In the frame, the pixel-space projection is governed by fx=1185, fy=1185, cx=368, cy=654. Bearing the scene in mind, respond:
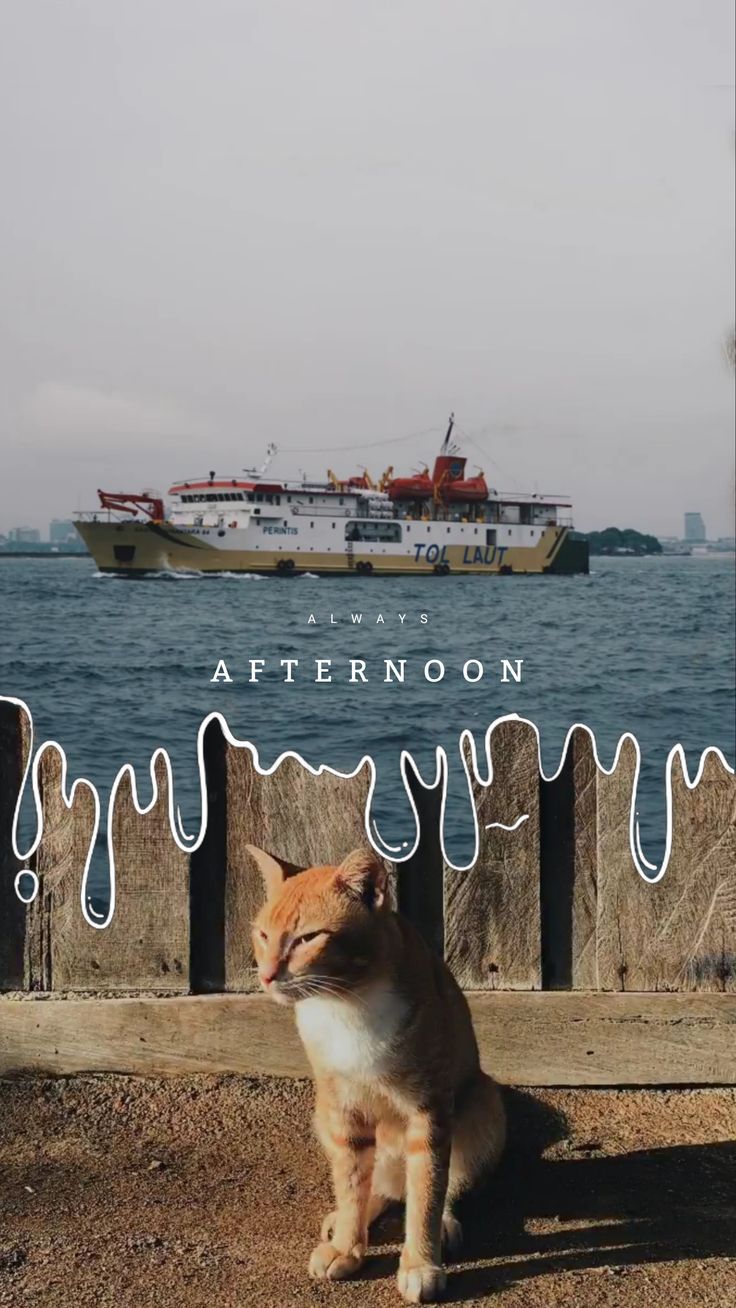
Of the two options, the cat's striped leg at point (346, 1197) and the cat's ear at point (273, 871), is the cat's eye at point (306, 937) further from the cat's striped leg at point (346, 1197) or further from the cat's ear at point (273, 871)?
the cat's striped leg at point (346, 1197)

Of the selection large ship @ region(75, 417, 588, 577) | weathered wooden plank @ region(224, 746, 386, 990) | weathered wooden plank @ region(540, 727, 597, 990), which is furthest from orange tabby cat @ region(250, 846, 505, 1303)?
large ship @ region(75, 417, 588, 577)

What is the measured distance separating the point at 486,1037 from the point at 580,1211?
0.59 meters

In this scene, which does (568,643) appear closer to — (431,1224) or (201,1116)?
(201,1116)

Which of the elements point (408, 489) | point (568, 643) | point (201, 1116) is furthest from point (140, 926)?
point (408, 489)

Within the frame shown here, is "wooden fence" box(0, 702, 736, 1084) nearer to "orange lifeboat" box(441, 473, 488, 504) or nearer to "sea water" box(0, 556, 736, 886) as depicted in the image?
"sea water" box(0, 556, 736, 886)

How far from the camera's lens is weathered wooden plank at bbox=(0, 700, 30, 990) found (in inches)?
130

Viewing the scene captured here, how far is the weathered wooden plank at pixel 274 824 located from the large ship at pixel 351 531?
165 inches

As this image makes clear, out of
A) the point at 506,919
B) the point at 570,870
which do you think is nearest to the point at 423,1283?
the point at 506,919

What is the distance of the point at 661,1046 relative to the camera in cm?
324

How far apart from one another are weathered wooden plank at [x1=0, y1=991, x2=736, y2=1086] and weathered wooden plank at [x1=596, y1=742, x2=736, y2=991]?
0.07 meters

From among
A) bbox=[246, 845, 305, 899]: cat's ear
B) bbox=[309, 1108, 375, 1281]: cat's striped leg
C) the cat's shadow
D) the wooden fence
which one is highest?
bbox=[246, 845, 305, 899]: cat's ear

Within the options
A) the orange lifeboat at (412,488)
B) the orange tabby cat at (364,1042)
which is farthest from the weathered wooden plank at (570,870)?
the orange lifeboat at (412,488)

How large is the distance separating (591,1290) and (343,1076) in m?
0.65

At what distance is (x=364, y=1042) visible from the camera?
2.43m
